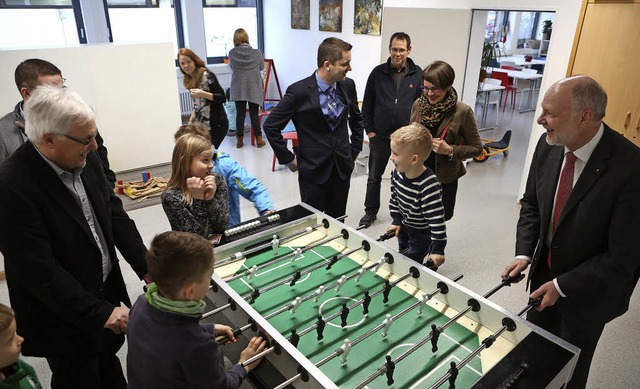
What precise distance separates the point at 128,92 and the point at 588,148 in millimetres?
5278

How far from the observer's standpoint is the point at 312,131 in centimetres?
325

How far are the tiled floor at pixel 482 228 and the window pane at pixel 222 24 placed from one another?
265 centimetres

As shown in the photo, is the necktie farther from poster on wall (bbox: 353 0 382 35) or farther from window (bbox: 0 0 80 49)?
window (bbox: 0 0 80 49)

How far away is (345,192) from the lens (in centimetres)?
355

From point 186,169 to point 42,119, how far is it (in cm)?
82

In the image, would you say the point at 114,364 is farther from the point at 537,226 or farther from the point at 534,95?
the point at 534,95

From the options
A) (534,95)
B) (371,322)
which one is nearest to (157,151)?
(371,322)

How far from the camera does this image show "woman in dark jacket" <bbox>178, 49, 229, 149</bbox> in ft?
15.4

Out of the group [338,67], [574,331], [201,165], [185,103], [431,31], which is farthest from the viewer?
[185,103]

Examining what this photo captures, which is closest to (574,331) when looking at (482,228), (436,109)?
(436,109)

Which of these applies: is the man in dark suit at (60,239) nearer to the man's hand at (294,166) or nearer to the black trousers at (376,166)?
the man's hand at (294,166)

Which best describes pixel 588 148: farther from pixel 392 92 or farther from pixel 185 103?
pixel 185 103

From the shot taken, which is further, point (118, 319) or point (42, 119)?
point (118, 319)

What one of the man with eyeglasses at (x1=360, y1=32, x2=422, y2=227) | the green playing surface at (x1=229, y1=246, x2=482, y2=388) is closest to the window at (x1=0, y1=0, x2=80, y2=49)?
the man with eyeglasses at (x1=360, y1=32, x2=422, y2=227)
